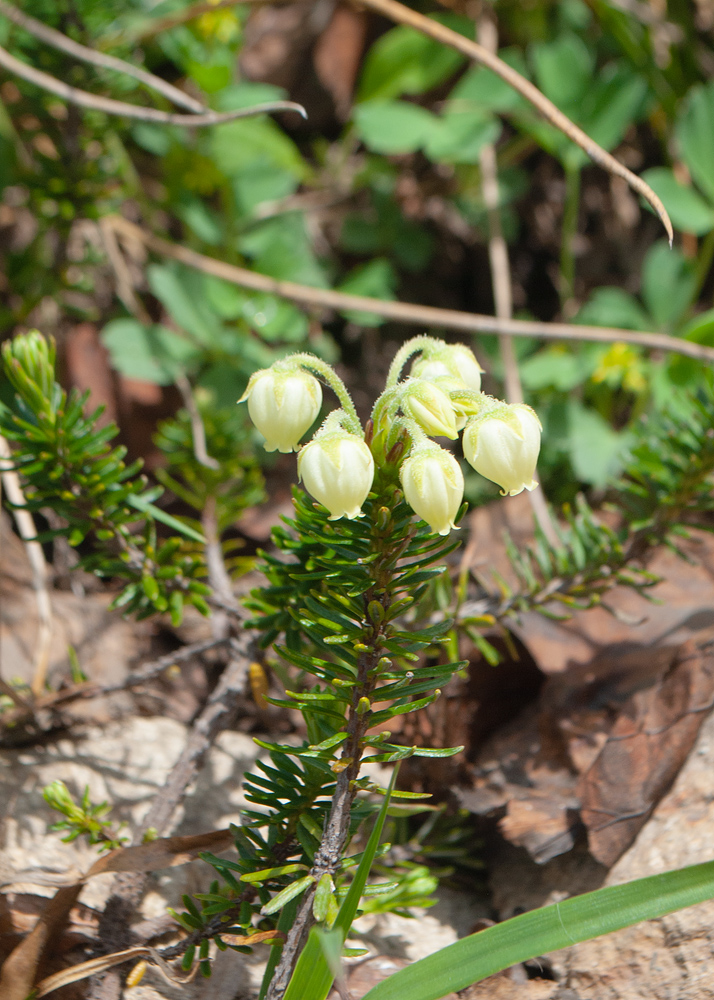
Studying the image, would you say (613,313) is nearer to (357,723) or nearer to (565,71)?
(565,71)

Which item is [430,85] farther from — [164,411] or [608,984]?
[608,984]

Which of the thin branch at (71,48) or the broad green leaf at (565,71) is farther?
the broad green leaf at (565,71)

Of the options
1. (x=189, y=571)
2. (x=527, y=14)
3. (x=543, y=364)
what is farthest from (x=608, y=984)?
(x=527, y=14)

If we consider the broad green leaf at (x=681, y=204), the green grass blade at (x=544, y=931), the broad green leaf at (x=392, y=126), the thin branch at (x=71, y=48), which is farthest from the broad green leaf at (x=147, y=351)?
the green grass blade at (x=544, y=931)

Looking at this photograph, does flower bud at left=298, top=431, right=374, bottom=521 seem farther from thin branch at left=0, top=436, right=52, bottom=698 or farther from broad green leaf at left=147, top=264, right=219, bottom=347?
broad green leaf at left=147, top=264, right=219, bottom=347

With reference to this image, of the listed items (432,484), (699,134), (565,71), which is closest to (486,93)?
(565,71)

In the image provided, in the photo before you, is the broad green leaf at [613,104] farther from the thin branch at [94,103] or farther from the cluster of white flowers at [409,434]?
the cluster of white flowers at [409,434]
